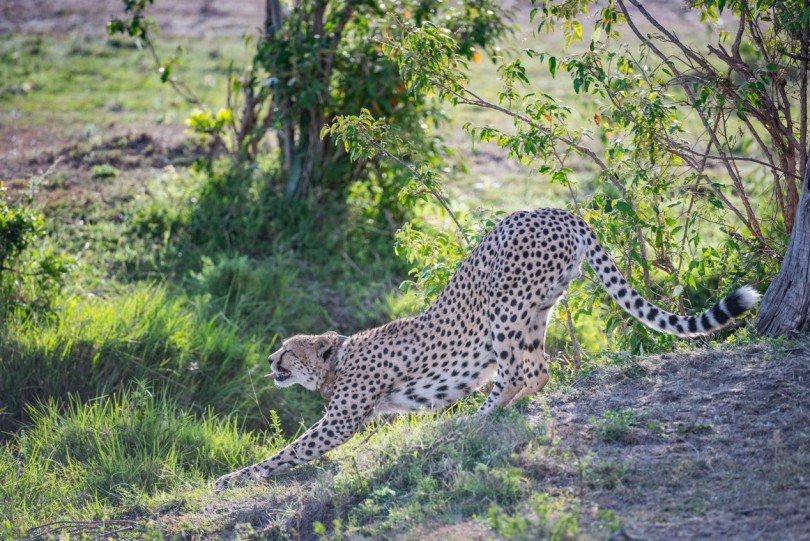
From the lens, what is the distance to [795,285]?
19.6ft

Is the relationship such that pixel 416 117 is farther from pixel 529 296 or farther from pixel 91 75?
pixel 91 75

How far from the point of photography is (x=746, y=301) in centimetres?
515

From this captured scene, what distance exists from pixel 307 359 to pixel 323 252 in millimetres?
3760

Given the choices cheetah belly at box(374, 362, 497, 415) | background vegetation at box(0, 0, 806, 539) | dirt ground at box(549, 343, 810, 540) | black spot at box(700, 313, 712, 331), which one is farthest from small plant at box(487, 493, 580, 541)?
cheetah belly at box(374, 362, 497, 415)

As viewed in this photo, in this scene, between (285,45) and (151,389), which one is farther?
(285,45)

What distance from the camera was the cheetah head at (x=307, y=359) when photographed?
6441mm

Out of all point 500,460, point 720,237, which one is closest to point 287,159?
point 720,237

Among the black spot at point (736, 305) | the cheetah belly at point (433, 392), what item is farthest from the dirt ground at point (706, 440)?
the cheetah belly at point (433, 392)

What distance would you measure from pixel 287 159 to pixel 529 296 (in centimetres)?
514

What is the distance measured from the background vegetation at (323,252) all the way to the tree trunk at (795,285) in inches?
20.2

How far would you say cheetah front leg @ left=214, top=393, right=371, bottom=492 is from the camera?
5938mm

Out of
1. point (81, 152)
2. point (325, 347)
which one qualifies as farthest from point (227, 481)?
point (81, 152)

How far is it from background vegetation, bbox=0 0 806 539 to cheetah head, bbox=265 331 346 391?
21.7 inches

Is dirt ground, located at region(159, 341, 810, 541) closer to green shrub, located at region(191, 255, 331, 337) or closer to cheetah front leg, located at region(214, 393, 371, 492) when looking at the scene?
cheetah front leg, located at region(214, 393, 371, 492)
